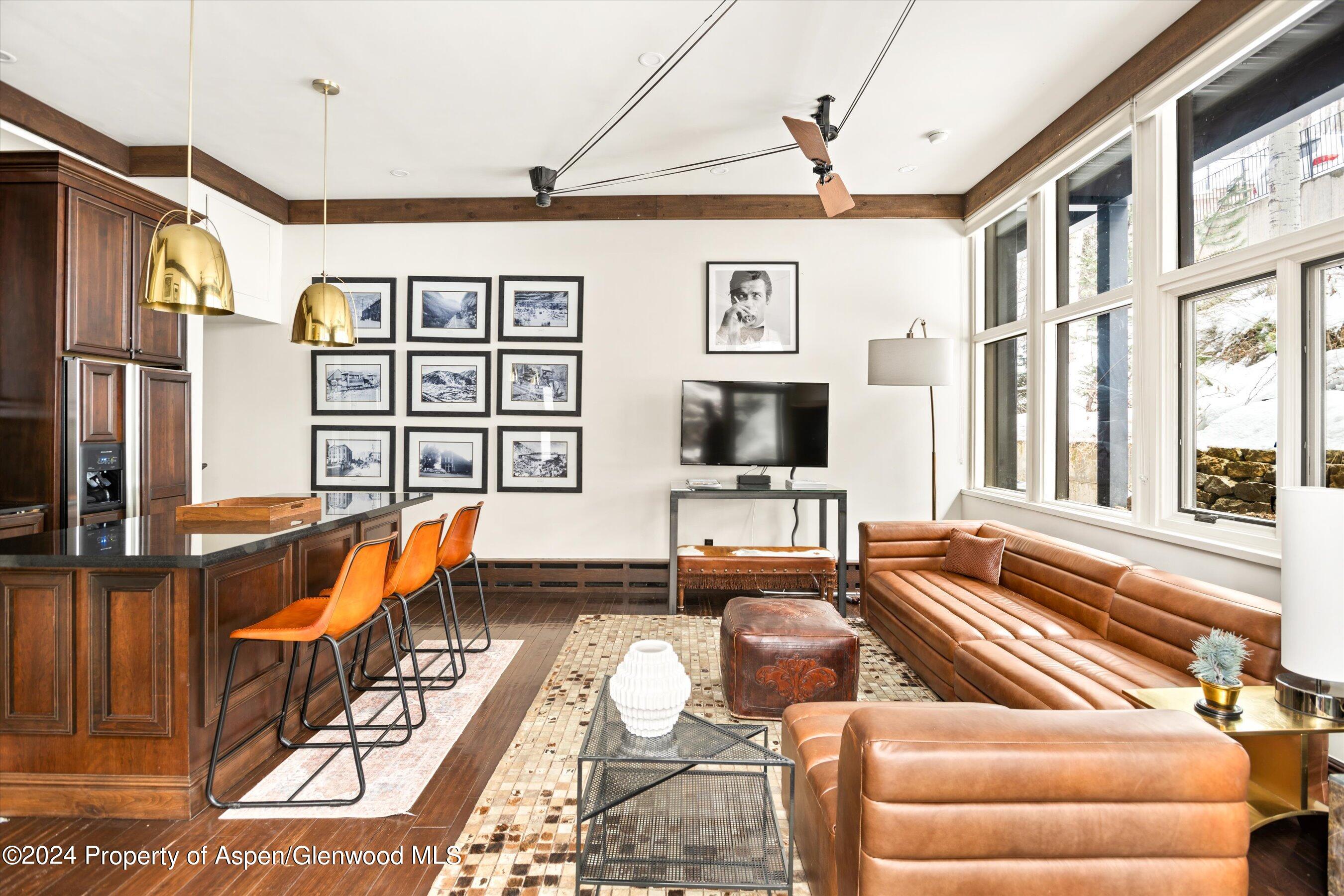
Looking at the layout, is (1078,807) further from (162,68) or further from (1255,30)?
(162,68)

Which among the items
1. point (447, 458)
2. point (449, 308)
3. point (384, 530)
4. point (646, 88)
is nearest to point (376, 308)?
point (449, 308)

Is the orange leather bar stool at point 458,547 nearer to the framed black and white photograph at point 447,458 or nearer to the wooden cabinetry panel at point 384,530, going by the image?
the wooden cabinetry panel at point 384,530

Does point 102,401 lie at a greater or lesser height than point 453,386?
lesser

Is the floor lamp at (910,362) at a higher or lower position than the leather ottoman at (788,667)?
higher

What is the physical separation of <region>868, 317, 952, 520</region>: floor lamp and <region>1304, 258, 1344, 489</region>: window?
6.20 ft

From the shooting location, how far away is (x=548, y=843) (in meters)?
2.06

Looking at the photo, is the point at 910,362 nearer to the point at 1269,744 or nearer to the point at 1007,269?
the point at 1007,269

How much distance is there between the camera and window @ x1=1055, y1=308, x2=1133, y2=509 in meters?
3.65

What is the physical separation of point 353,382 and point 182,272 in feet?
10.5

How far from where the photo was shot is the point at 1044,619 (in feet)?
10.0

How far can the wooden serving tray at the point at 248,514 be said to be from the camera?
8.67ft

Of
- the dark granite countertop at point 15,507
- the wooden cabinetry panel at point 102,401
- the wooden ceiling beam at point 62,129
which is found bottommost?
the dark granite countertop at point 15,507

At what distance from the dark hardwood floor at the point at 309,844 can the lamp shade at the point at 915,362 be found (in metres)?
→ 2.83

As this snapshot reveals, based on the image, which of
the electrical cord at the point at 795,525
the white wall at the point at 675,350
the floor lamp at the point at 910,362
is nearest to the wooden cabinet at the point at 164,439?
the white wall at the point at 675,350
